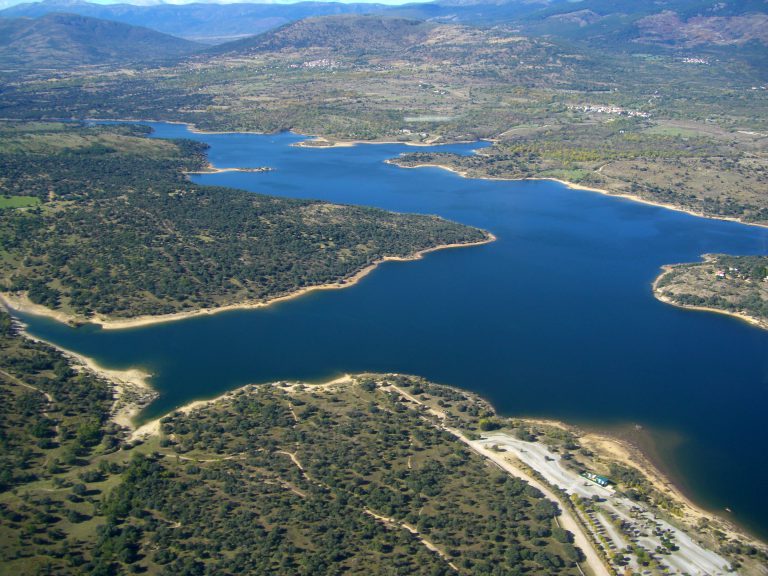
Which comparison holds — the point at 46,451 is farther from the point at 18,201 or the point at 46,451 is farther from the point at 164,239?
the point at 18,201

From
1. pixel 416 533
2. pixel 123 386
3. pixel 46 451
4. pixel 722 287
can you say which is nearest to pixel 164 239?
pixel 123 386

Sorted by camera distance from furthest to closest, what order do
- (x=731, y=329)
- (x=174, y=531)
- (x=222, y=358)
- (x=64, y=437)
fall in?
(x=731, y=329), (x=222, y=358), (x=64, y=437), (x=174, y=531)

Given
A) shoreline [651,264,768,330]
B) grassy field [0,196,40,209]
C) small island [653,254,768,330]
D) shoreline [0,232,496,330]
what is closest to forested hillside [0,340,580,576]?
shoreline [0,232,496,330]

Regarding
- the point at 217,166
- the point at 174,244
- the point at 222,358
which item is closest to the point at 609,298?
the point at 222,358

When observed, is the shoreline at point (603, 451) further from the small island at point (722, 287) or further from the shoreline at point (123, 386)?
the small island at point (722, 287)

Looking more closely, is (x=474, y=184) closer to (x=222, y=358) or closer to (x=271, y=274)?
(x=271, y=274)

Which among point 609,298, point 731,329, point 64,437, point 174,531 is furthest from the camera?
point 609,298

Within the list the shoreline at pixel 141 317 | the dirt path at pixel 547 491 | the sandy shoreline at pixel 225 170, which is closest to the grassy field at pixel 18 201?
the shoreline at pixel 141 317
